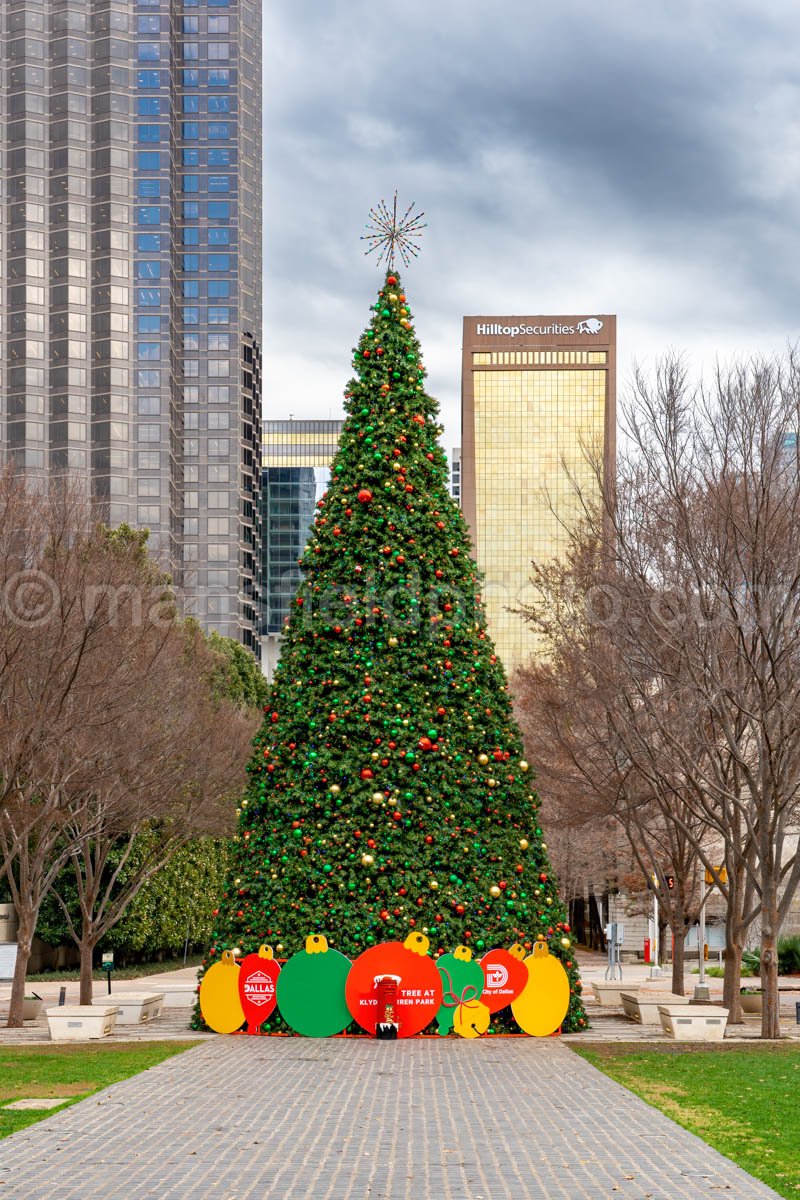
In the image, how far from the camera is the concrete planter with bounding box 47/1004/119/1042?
749 inches

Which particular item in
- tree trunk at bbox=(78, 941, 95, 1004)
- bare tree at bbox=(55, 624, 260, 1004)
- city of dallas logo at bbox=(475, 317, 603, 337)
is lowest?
tree trunk at bbox=(78, 941, 95, 1004)

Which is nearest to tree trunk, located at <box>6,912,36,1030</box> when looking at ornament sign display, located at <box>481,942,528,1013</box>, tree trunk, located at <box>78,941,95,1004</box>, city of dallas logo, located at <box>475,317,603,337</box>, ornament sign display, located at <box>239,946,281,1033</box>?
tree trunk, located at <box>78,941,95,1004</box>

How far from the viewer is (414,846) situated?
19.1 meters

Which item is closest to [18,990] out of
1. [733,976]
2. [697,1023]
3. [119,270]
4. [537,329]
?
[697,1023]

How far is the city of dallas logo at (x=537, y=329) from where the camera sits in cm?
16150

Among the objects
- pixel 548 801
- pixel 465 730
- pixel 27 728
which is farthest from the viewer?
pixel 548 801

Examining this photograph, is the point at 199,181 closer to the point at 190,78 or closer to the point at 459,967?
the point at 190,78

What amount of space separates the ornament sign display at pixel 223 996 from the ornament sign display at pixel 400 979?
1628mm

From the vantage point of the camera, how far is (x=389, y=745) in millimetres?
19469

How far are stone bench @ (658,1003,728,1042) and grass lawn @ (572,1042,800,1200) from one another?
50cm

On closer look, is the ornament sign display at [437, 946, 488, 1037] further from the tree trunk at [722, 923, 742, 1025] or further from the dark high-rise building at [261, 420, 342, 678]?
the dark high-rise building at [261, 420, 342, 678]

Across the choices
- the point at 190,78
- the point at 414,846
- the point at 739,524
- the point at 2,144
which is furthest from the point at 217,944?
the point at 190,78

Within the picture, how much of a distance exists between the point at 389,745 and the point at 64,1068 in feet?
20.3

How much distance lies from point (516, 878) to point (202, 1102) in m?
7.59
